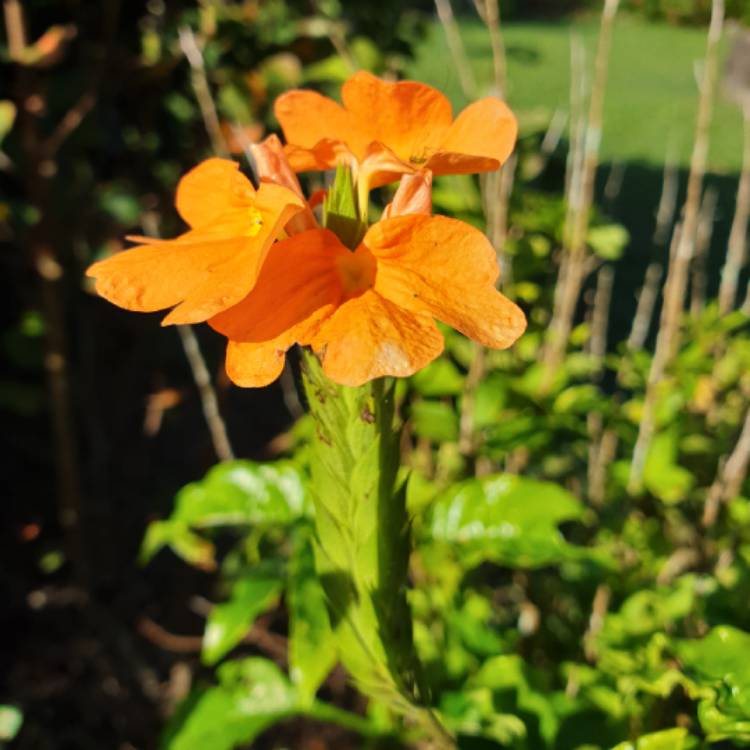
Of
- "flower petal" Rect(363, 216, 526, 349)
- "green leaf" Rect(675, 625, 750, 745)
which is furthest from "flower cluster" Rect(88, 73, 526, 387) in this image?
"green leaf" Rect(675, 625, 750, 745)

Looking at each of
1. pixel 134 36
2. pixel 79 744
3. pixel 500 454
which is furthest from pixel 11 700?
pixel 134 36

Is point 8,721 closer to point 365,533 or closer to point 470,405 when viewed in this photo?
point 365,533

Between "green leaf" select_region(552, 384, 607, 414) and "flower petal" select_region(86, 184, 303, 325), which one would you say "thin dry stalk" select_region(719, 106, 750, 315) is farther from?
"flower petal" select_region(86, 184, 303, 325)

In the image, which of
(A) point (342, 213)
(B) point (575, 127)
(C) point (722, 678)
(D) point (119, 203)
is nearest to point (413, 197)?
(A) point (342, 213)

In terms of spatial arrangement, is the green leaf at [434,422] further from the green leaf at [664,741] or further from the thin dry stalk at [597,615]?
the green leaf at [664,741]

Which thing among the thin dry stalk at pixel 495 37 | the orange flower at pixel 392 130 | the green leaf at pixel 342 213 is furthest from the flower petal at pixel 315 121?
the thin dry stalk at pixel 495 37
